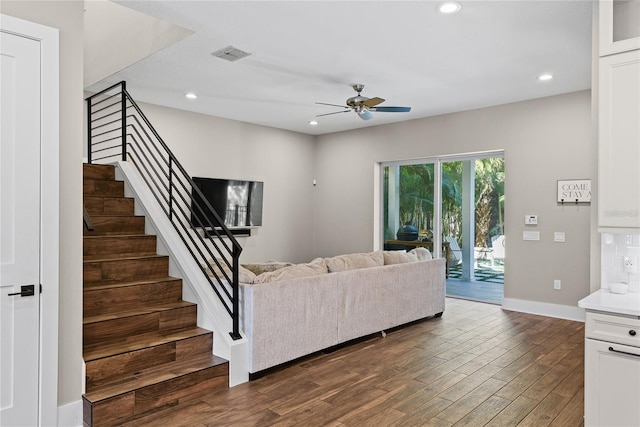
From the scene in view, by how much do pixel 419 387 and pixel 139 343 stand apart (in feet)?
7.09

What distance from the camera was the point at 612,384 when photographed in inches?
92.6

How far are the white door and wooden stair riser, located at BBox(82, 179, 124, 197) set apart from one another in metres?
2.17

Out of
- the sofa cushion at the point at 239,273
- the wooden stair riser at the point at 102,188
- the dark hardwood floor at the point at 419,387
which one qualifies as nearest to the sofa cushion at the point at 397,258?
the dark hardwood floor at the point at 419,387

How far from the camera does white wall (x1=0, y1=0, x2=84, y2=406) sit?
2.63m

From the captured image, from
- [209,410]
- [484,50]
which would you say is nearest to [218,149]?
[484,50]

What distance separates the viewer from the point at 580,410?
2.96 meters

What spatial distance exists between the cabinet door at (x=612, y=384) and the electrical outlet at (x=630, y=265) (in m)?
0.68

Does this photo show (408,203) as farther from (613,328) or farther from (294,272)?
(613,328)

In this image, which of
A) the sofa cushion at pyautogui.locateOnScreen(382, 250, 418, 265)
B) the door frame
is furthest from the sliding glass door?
the door frame

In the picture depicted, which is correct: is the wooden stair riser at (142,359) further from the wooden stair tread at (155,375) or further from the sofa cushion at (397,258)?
the sofa cushion at (397,258)

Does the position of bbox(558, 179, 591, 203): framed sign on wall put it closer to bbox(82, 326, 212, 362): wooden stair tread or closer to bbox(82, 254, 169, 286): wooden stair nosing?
bbox(82, 326, 212, 362): wooden stair tread

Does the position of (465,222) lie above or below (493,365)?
above

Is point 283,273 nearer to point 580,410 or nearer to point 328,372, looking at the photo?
point 328,372

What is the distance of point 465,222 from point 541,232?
1.17 m
